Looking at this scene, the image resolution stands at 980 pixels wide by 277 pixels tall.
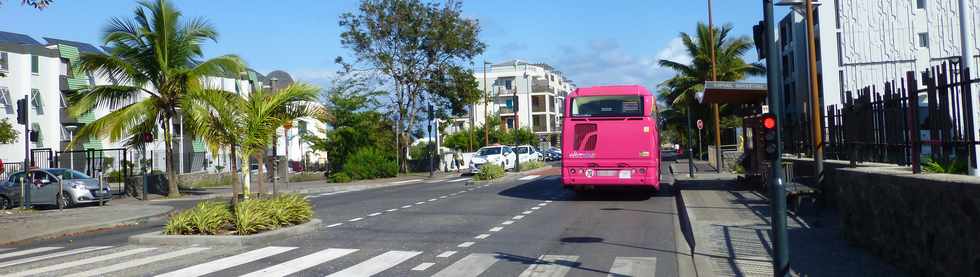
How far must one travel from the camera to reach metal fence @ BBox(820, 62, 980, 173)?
359 inches

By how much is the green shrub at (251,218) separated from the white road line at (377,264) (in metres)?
2.58

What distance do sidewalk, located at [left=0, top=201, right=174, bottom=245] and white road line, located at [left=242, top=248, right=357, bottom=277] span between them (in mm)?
6692

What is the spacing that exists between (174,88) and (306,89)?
41.9 feet

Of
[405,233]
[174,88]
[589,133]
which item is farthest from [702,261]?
[174,88]

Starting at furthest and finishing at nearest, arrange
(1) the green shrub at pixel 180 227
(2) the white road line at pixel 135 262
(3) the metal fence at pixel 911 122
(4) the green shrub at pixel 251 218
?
(1) the green shrub at pixel 180 227, (4) the green shrub at pixel 251 218, (3) the metal fence at pixel 911 122, (2) the white road line at pixel 135 262

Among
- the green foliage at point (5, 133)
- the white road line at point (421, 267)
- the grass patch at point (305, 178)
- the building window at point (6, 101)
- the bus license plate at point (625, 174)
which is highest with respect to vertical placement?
the building window at point (6, 101)

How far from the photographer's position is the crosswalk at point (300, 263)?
28.8 ft

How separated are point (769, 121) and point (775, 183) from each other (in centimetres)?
62

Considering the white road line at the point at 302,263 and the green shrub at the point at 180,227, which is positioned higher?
the green shrub at the point at 180,227

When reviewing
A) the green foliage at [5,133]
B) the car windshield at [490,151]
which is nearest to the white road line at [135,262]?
the car windshield at [490,151]

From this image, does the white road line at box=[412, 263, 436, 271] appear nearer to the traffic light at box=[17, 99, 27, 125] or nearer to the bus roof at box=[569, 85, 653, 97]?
the bus roof at box=[569, 85, 653, 97]

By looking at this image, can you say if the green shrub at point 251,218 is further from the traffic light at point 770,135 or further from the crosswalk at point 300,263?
the traffic light at point 770,135

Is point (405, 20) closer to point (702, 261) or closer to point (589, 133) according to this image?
point (589, 133)

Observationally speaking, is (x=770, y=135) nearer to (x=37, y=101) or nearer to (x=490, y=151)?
(x=490, y=151)
